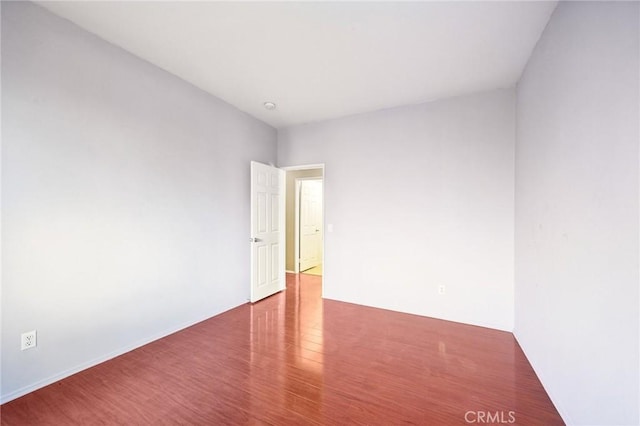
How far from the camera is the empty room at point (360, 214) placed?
4.53ft

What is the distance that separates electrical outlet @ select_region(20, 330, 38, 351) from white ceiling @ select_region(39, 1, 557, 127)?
2.30m

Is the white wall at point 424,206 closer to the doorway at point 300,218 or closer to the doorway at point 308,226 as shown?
the doorway at point 300,218

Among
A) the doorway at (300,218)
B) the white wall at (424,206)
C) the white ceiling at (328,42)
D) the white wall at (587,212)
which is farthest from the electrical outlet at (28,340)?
the doorway at (300,218)

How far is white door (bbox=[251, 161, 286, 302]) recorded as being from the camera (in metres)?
3.56

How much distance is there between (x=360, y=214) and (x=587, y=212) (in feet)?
7.93

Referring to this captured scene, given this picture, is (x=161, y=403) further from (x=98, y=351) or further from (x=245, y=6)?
(x=245, y=6)

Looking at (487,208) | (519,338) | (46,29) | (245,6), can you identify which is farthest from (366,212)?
(46,29)

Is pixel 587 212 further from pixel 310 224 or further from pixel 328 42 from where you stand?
pixel 310 224

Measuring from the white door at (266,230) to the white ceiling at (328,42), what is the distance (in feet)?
4.11

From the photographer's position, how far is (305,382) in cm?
188

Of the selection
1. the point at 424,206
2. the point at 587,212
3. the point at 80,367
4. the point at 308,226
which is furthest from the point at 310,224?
the point at 587,212

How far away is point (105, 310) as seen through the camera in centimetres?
212

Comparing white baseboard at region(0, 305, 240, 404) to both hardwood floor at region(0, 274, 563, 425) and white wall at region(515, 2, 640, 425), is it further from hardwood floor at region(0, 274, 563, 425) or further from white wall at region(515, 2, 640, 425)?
white wall at region(515, 2, 640, 425)

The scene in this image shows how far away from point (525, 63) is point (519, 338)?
8.65 ft
